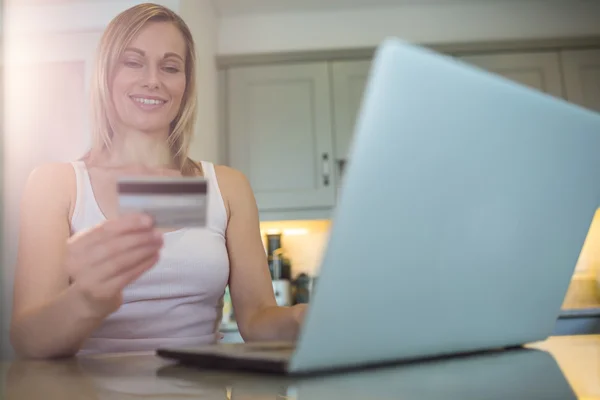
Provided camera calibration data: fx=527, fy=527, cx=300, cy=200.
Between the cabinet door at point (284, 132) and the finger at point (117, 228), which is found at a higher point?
the cabinet door at point (284, 132)

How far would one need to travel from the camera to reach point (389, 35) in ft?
8.79

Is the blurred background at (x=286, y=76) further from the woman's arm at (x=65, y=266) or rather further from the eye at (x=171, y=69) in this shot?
the woman's arm at (x=65, y=266)

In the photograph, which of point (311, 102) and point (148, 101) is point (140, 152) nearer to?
point (148, 101)

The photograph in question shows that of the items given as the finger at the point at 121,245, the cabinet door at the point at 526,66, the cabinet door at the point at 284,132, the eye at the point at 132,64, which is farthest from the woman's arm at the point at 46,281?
the cabinet door at the point at 526,66

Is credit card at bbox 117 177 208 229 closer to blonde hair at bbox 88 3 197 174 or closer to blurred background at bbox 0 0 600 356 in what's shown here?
blonde hair at bbox 88 3 197 174

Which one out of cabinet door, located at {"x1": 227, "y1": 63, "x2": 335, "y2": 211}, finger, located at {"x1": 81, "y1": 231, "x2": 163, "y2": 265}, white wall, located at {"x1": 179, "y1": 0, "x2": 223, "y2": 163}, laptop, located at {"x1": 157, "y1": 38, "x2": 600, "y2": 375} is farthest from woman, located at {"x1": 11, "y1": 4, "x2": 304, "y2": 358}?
cabinet door, located at {"x1": 227, "y1": 63, "x2": 335, "y2": 211}

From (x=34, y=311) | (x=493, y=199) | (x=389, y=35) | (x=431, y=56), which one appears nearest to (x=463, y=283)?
(x=493, y=199)

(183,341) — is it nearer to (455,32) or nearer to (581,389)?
(581,389)

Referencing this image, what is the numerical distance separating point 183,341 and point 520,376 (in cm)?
55

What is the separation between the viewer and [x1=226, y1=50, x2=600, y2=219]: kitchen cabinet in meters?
2.42

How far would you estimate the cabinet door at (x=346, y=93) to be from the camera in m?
2.43

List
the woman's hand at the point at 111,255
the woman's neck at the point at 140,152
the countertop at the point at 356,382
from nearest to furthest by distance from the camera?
the countertop at the point at 356,382
the woman's hand at the point at 111,255
the woman's neck at the point at 140,152

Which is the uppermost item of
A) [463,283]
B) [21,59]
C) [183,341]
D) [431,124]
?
[21,59]

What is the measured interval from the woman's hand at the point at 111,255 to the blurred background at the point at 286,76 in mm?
1559
